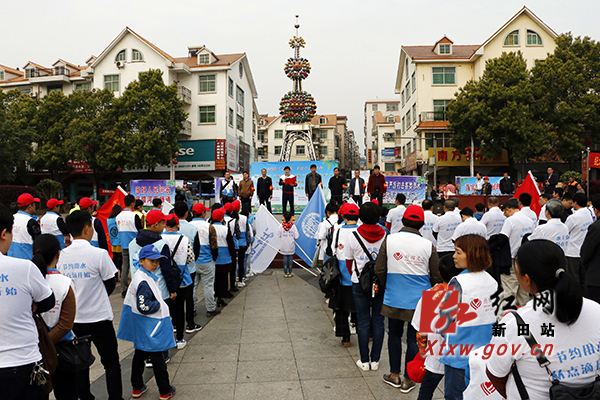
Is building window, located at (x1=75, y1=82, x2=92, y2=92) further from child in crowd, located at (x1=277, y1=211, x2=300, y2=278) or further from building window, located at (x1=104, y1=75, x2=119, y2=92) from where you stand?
child in crowd, located at (x1=277, y1=211, x2=300, y2=278)

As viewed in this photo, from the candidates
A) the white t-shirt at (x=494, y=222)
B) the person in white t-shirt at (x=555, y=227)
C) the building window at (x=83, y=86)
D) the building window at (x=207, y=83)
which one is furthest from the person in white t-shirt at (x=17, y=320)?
the building window at (x=83, y=86)

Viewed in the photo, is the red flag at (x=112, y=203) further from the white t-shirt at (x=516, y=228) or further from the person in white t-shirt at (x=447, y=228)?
the white t-shirt at (x=516, y=228)

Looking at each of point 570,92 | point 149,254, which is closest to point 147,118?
point 149,254

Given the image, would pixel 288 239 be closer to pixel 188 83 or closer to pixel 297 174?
pixel 297 174

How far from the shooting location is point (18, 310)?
227cm

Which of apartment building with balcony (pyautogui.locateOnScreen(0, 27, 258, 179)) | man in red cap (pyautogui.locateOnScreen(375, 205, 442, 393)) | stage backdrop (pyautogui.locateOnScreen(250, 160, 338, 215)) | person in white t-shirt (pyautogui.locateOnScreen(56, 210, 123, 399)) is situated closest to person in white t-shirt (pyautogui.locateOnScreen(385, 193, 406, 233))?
man in red cap (pyautogui.locateOnScreen(375, 205, 442, 393))


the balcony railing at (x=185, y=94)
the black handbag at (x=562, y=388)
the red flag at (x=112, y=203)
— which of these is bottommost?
the black handbag at (x=562, y=388)

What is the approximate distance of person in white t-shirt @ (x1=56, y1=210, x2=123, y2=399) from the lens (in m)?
3.57

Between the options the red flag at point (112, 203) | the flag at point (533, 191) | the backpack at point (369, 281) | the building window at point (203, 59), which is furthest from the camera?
the building window at point (203, 59)

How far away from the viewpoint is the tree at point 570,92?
26.6 meters

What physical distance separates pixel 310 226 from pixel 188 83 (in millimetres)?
30317

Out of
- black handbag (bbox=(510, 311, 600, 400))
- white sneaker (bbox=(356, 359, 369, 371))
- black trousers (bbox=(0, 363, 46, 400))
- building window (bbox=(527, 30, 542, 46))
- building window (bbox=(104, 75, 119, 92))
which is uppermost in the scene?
building window (bbox=(527, 30, 542, 46))

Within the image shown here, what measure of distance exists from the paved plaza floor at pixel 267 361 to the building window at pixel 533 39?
35232 millimetres

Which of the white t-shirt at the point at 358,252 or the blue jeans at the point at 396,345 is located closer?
the blue jeans at the point at 396,345
